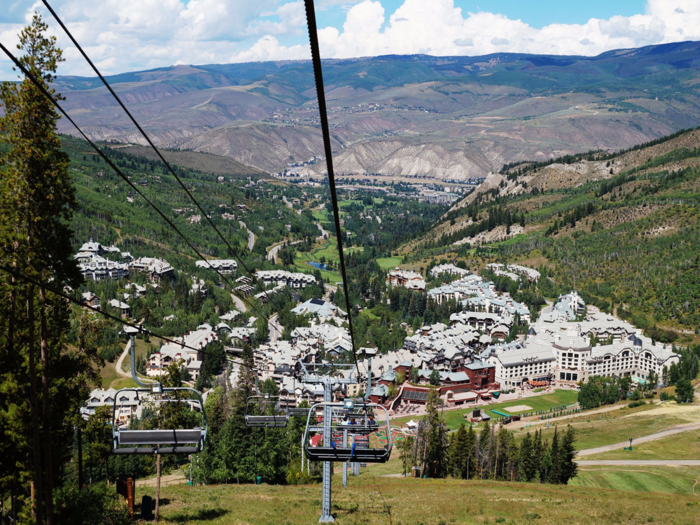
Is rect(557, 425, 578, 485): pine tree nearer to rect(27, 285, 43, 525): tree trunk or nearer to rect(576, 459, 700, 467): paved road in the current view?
rect(576, 459, 700, 467): paved road

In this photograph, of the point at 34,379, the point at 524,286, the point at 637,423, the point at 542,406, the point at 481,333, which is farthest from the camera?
the point at 524,286

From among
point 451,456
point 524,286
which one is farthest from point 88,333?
point 524,286

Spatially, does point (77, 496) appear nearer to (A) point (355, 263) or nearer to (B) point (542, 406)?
(B) point (542, 406)

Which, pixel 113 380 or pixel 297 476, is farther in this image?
pixel 113 380

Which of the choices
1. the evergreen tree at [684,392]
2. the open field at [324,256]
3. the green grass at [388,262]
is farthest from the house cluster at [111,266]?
the evergreen tree at [684,392]

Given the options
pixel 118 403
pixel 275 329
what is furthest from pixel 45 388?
pixel 275 329

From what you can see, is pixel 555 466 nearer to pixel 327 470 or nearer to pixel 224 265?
pixel 327 470

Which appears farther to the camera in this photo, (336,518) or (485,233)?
(485,233)
